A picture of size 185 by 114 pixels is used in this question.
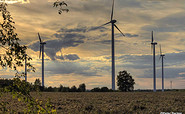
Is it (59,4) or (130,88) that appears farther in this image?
(130,88)

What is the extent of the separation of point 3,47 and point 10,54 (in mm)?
393

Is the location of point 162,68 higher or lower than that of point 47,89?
higher

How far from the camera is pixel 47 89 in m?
85.2

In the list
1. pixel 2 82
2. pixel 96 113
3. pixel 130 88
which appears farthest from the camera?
pixel 130 88

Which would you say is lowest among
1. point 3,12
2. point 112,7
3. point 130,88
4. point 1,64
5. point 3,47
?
point 130,88

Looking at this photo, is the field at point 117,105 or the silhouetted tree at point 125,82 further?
the silhouetted tree at point 125,82

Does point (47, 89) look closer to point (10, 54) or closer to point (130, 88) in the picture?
point (130, 88)

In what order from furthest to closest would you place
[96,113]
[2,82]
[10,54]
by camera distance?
[96,113], [2,82], [10,54]

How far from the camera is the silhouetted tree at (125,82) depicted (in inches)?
4281

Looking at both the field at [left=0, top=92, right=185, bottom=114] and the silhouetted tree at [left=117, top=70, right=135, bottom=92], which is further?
the silhouetted tree at [left=117, top=70, right=135, bottom=92]

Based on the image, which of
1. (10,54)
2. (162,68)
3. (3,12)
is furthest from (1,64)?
(162,68)

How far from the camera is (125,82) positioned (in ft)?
356

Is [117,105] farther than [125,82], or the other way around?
[125,82]

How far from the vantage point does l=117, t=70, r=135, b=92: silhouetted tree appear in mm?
108750
